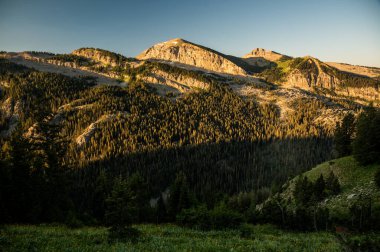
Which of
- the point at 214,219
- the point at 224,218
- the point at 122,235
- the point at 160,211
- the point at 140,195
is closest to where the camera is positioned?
the point at 122,235

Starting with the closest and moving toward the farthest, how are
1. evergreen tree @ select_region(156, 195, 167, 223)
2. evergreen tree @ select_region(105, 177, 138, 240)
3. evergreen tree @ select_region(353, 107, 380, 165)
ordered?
1. evergreen tree @ select_region(105, 177, 138, 240)
2. evergreen tree @ select_region(353, 107, 380, 165)
3. evergreen tree @ select_region(156, 195, 167, 223)

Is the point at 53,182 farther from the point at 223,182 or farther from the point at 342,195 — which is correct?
the point at 223,182

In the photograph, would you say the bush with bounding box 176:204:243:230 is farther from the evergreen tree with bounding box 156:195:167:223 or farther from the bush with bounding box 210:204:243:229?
the evergreen tree with bounding box 156:195:167:223

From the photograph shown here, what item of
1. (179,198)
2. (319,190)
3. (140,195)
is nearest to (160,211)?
(140,195)

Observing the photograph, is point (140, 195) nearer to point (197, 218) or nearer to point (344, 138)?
point (197, 218)

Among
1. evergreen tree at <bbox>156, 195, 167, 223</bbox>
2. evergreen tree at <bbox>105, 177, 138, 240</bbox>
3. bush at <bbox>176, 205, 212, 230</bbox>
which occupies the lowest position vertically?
evergreen tree at <bbox>156, 195, 167, 223</bbox>

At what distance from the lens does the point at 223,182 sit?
185m

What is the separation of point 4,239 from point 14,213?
1993 centimetres

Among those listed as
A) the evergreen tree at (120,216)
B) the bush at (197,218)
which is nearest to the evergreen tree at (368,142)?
the bush at (197,218)

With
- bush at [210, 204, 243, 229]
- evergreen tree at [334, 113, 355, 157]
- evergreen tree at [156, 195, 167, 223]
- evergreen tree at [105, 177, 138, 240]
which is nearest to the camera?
evergreen tree at [105, 177, 138, 240]

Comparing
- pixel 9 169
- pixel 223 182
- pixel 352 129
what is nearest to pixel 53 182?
pixel 9 169

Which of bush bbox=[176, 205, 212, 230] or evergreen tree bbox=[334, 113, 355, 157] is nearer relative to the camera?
bush bbox=[176, 205, 212, 230]

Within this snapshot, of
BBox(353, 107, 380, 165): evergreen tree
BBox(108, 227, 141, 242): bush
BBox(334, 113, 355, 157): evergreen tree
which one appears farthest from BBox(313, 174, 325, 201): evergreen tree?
BBox(108, 227, 141, 242): bush

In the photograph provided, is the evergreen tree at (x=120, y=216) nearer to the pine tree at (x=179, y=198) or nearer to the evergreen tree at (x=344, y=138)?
the pine tree at (x=179, y=198)
